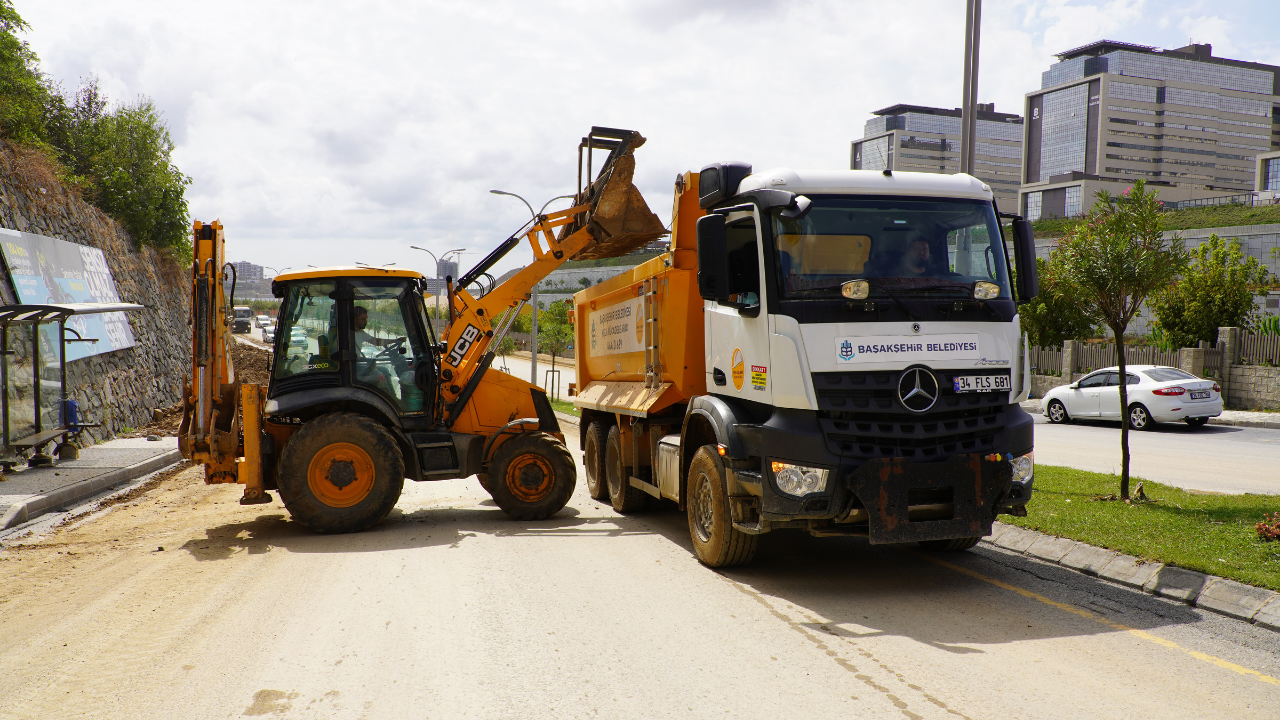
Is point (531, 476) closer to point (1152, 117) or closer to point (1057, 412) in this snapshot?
point (1057, 412)

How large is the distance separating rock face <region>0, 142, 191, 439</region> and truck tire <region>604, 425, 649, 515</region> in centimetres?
1021

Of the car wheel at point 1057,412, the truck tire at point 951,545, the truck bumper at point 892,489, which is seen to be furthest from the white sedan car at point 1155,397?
the truck bumper at point 892,489

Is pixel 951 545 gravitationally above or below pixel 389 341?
below

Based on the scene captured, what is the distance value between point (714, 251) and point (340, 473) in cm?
469

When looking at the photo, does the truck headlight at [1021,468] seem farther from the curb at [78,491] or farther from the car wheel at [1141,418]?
the car wheel at [1141,418]

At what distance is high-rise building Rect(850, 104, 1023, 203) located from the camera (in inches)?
5295

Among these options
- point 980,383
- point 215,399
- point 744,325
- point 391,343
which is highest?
point 744,325

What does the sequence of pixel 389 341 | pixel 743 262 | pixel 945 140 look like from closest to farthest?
pixel 743 262, pixel 389 341, pixel 945 140

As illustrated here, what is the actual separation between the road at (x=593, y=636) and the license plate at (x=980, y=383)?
4.84 feet

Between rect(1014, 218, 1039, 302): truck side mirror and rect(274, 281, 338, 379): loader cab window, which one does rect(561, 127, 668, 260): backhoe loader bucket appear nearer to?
rect(274, 281, 338, 379): loader cab window

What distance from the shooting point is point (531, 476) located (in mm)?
9797

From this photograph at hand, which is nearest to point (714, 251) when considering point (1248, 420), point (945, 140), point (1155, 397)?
point (1155, 397)

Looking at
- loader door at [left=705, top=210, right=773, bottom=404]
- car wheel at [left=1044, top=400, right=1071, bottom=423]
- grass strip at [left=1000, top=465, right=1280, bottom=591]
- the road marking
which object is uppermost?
loader door at [left=705, top=210, right=773, bottom=404]

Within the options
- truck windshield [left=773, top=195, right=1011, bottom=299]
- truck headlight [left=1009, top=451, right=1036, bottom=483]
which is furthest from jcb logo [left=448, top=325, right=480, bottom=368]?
truck headlight [left=1009, top=451, right=1036, bottom=483]
